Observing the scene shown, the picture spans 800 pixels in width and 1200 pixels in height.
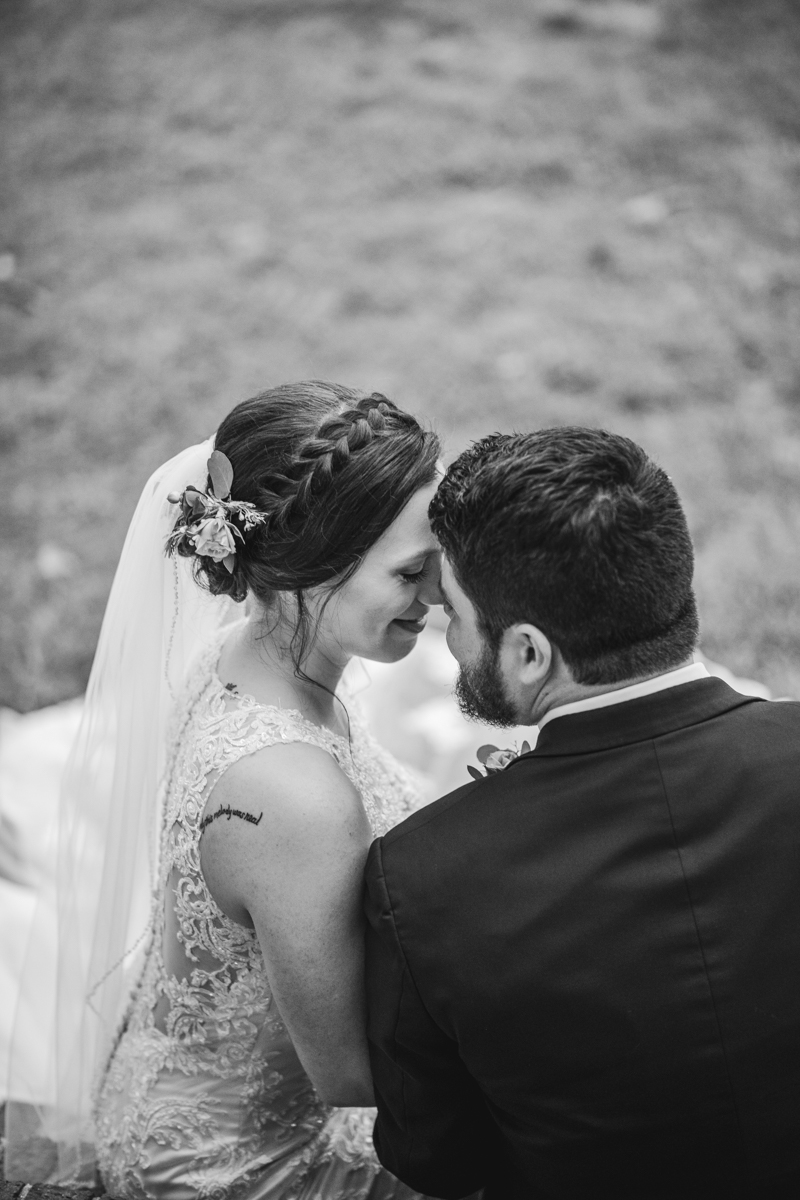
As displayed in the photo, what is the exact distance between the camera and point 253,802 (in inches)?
89.5

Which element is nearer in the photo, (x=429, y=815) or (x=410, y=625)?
(x=429, y=815)

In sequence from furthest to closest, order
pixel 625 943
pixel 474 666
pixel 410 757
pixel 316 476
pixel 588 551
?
pixel 410 757
pixel 316 476
pixel 474 666
pixel 588 551
pixel 625 943

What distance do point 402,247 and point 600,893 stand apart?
5598 mm

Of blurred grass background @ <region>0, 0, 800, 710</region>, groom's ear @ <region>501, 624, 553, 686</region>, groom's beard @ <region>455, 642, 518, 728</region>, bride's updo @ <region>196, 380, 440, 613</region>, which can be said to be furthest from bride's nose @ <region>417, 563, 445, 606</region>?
blurred grass background @ <region>0, 0, 800, 710</region>

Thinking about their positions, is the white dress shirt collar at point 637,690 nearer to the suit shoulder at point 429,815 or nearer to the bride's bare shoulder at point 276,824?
the suit shoulder at point 429,815

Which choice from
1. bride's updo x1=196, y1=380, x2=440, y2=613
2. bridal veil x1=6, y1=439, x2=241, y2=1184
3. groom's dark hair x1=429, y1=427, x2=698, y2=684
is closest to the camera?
groom's dark hair x1=429, y1=427, x2=698, y2=684

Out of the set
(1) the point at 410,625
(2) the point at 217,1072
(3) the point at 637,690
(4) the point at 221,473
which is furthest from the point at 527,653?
(2) the point at 217,1072

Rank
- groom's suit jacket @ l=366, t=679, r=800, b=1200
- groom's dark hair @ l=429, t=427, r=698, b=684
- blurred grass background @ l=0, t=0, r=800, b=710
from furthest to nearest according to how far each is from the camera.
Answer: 1. blurred grass background @ l=0, t=0, r=800, b=710
2. groom's dark hair @ l=429, t=427, r=698, b=684
3. groom's suit jacket @ l=366, t=679, r=800, b=1200

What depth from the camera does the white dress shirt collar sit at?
6.58 feet

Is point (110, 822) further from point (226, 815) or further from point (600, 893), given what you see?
point (600, 893)

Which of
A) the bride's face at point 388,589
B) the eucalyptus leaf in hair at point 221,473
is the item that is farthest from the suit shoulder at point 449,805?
the eucalyptus leaf in hair at point 221,473

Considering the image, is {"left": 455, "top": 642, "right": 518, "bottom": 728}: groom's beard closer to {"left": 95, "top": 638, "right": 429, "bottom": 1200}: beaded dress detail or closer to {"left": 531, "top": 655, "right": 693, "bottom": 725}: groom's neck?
{"left": 531, "top": 655, "right": 693, "bottom": 725}: groom's neck

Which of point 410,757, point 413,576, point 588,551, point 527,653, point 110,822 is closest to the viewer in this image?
point 588,551

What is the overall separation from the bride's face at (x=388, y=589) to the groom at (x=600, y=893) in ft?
1.17
